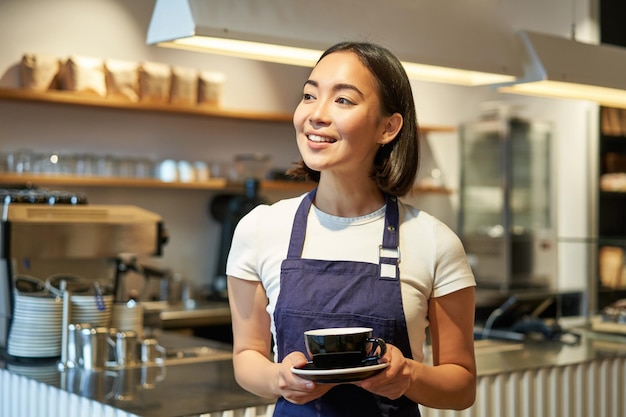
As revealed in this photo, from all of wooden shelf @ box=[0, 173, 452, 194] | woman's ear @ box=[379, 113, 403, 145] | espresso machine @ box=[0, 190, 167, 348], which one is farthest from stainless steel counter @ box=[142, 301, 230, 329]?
woman's ear @ box=[379, 113, 403, 145]

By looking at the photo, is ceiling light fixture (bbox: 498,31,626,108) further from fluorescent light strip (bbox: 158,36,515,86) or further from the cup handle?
the cup handle

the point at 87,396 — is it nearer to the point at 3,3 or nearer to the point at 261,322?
the point at 261,322

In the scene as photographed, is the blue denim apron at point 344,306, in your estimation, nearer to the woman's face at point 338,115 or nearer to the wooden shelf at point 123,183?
the woman's face at point 338,115

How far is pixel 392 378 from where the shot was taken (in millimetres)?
1528

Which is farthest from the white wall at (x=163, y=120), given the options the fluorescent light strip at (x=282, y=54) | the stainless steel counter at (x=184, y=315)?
the fluorescent light strip at (x=282, y=54)

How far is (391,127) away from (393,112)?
1.1 inches

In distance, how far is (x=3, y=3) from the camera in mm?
5035

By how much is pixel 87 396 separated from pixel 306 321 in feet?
3.57

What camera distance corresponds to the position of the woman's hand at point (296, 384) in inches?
60.3

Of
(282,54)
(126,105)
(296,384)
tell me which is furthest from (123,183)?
(296,384)

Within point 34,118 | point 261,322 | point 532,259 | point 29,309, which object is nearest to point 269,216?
A: point 261,322

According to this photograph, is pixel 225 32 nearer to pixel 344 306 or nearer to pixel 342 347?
pixel 344 306

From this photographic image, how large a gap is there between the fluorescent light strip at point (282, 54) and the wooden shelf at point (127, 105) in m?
2.32

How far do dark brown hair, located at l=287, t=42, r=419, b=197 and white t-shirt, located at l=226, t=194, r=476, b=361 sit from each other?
2.1 inches
